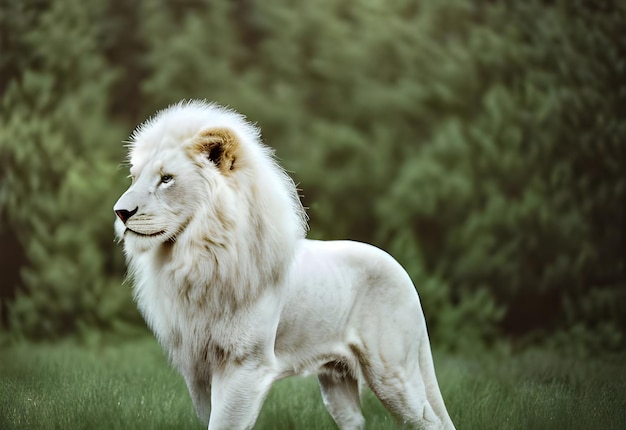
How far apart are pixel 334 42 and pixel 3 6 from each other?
6.70ft

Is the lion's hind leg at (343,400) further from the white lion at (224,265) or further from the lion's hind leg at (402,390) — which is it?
the white lion at (224,265)

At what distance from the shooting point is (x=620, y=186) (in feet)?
18.1

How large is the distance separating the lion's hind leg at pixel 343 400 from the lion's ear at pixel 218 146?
2.89 feet

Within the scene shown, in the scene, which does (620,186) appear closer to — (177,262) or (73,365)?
(73,365)

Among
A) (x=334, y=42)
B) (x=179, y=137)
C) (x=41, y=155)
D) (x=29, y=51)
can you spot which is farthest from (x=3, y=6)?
(x=179, y=137)

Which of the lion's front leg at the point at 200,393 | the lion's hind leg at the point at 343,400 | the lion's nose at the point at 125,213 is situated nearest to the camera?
the lion's nose at the point at 125,213

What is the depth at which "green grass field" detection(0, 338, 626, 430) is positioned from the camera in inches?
134

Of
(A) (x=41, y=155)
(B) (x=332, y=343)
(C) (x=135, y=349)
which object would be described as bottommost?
(C) (x=135, y=349)

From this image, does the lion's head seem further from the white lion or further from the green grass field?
the green grass field

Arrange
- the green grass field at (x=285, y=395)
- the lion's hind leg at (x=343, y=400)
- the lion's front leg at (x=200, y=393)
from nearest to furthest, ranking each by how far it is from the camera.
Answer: the lion's front leg at (x=200, y=393), the lion's hind leg at (x=343, y=400), the green grass field at (x=285, y=395)

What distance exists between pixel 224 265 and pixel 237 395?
0.37 m

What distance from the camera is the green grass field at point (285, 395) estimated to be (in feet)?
11.2

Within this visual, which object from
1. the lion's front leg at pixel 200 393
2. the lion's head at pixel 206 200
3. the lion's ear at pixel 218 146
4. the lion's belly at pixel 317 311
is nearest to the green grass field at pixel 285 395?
the lion's belly at pixel 317 311

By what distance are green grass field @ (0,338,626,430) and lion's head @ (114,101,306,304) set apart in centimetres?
87
